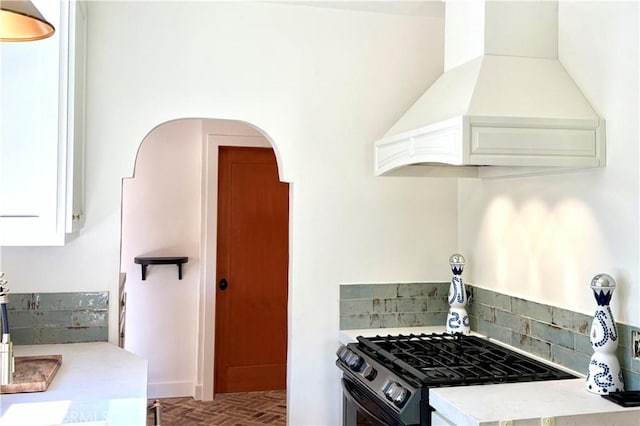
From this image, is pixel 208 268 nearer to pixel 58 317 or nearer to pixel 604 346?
pixel 58 317

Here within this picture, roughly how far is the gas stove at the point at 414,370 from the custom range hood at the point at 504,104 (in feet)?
2.67

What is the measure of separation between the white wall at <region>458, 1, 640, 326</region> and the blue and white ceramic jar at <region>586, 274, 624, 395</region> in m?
0.09

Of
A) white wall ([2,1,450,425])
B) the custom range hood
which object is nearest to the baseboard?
white wall ([2,1,450,425])

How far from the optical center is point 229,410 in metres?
4.41

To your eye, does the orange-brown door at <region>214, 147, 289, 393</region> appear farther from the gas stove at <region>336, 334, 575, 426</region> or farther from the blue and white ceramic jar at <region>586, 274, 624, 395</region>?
the blue and white ceramic jar at <region>586, 274, 624, 395</region>

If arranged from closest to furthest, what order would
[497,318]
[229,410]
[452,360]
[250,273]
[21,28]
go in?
[21,28] < [452,360] < [497,318] < [229,410] < [250,273]

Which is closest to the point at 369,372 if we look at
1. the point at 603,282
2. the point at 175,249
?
the point at 603,282

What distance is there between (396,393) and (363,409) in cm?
37

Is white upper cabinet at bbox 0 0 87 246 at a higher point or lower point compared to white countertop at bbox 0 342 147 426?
higher

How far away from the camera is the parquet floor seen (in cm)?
416

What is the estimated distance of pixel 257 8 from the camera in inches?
115

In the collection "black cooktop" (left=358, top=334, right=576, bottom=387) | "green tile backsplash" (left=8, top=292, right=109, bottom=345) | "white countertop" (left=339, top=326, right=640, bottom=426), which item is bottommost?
"white countertop" (left=339, top=326, right=640, bottom=426)

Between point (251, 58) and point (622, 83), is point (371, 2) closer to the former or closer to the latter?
point (251, 58)

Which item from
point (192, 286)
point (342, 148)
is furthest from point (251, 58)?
point (192, 286)
